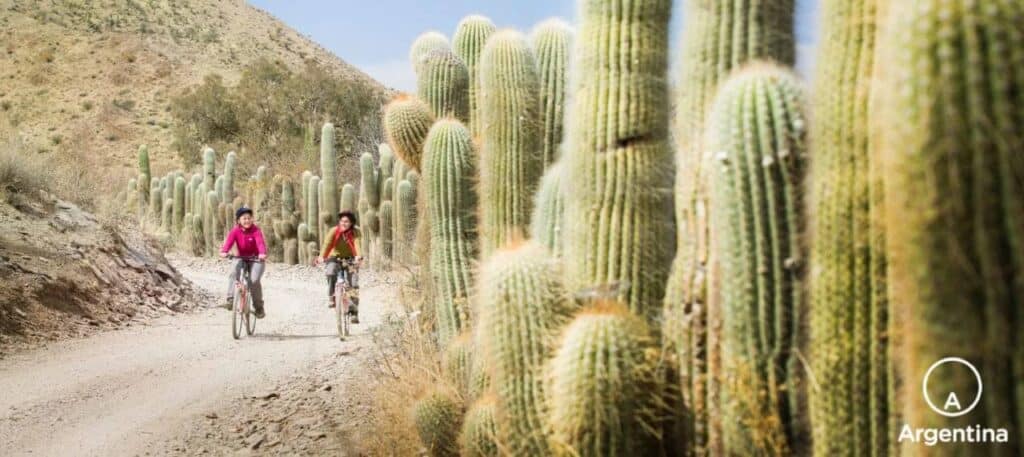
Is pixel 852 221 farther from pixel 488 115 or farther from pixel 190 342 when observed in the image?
pixel 190 342

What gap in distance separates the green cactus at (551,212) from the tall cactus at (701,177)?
1.27m

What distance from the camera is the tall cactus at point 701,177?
392 cm

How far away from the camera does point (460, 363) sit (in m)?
6.36

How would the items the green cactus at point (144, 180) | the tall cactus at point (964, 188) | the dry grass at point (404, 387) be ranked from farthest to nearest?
the green cactus at point (144, 180) < the dry grass at point (404, 387) < the tall cactus at point (964, 188)

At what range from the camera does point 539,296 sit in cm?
450

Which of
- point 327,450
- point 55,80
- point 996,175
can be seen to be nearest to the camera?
point 996,175

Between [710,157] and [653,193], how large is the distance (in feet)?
2.67

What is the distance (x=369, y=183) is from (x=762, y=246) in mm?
18404

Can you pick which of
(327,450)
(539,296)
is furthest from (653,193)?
(327,450)

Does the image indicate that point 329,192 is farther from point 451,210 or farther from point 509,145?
point 509,145

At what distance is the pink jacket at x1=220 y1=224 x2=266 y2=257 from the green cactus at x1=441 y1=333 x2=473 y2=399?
7183 millimetres

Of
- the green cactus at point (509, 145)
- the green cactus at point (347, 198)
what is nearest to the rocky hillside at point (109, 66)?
the green cactus at point (347, 198)

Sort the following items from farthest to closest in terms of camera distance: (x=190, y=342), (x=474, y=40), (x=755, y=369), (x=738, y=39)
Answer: (x=190, y=342) < (x=474, y=40) < (x=738, y=39) < (x=755, y=369)

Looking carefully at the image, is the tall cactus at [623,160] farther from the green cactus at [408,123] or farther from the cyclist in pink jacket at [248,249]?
the cyclist in pink jacket at [248,249]
